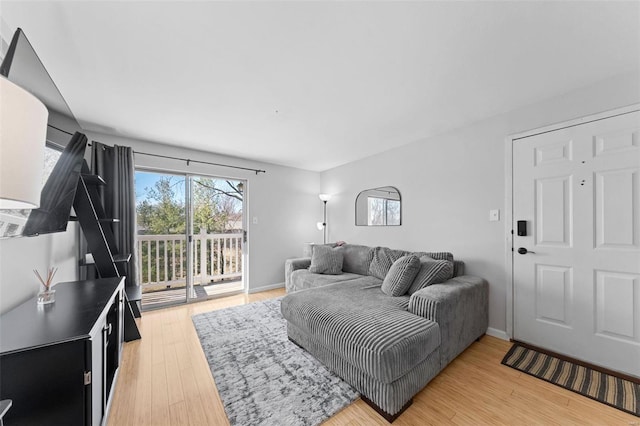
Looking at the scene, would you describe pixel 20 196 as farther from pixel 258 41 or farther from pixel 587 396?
pixel 587 396

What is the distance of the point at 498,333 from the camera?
243cm

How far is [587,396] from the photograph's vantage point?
1.59 meters

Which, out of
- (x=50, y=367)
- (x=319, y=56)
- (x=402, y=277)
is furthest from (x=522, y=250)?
(x=50, y=367)

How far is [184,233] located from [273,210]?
149cm

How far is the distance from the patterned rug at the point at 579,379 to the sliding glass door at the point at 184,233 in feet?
12.7

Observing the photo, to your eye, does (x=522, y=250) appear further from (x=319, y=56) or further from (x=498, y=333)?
(x=319, y=56)

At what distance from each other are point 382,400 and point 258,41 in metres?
2.38

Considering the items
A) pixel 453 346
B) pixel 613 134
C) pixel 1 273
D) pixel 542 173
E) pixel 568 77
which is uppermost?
pixel 568 77

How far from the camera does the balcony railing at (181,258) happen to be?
3650 millimetres

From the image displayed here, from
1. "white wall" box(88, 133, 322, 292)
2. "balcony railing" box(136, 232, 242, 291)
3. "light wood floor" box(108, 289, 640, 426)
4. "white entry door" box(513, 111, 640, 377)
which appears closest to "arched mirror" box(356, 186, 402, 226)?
"white wall" box(88, 133, 322, 292)

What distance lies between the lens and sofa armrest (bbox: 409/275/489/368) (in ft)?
5.99

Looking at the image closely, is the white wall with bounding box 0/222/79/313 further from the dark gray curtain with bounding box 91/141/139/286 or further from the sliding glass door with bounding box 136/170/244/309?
the sliding glass door with bounding box 136/170/244/309

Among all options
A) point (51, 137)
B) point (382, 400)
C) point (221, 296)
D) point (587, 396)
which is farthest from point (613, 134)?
point (221, 296)

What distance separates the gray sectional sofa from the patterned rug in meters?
0.37
